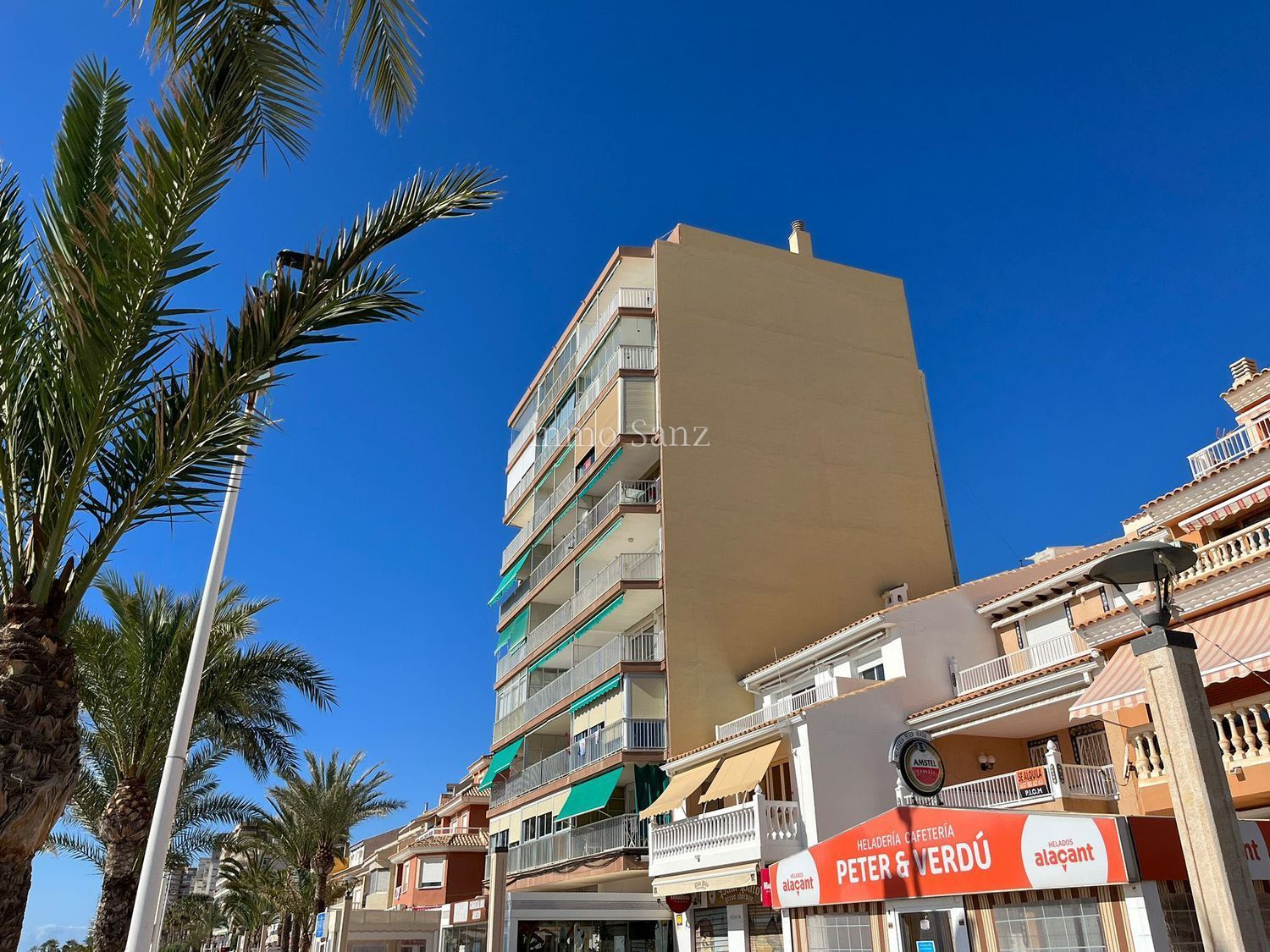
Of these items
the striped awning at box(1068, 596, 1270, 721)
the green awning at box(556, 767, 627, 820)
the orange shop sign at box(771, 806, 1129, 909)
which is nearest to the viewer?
the orange shop sign at box(771, 806, 1129, 909)

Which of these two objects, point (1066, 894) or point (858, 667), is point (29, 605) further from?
point (858, 667)

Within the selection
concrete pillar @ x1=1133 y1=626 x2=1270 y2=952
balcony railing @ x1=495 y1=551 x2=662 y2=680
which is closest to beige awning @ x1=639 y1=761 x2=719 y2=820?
balcony railing @ x1=495 y1=551 x2=662 y2=680

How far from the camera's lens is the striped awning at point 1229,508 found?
16953 millimetres

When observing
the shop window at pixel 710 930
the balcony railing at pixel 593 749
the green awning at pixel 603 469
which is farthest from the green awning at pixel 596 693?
the green awning at pixel 603 469

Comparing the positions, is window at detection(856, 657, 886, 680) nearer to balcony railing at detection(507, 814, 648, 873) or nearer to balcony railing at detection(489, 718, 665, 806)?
balcony railing at detection(489, 718, 665, 806)

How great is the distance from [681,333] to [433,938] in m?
26.9

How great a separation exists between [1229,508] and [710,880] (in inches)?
510

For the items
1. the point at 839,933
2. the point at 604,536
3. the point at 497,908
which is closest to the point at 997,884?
the point at 839,933

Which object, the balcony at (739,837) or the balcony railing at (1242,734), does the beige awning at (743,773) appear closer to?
the balcony at (739,837)

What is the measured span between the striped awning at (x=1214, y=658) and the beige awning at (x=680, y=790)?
31.8 feet

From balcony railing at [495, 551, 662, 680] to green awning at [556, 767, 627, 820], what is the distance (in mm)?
5565

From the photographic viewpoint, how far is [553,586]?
3603 centimetres

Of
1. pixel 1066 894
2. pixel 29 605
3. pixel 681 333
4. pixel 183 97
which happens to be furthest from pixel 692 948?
pixel 183 97

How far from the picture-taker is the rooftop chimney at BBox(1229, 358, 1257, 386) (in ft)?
66.7
